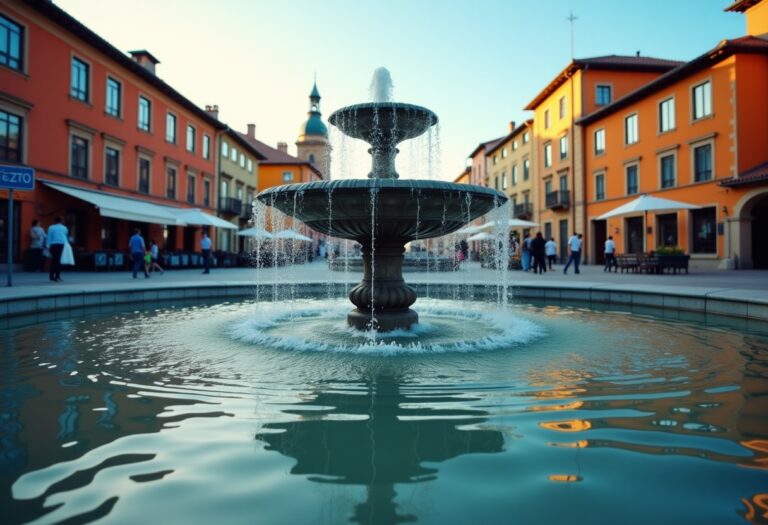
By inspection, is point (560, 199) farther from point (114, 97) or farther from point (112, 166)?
point (114, 97)

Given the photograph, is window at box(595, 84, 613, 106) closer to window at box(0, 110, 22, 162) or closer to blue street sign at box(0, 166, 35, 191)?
blue street sign at box(0, 166, 35, 191)

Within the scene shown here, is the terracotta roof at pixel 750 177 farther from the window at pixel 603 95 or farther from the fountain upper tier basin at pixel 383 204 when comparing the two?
the fountain upper tier basin at pixel 383 204

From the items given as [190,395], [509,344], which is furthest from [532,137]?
[190,395]

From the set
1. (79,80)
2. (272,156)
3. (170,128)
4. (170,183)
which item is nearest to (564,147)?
(170,128)

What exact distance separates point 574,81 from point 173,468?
1281 inches

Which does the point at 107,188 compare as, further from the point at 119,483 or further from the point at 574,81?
the point at 574,81

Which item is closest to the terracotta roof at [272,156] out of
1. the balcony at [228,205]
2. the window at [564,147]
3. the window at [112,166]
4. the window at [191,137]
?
the balcony at [228,205]

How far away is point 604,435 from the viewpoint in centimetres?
228

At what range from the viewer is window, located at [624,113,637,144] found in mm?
24844

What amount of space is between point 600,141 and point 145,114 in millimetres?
26771

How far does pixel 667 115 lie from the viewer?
22.5 metres

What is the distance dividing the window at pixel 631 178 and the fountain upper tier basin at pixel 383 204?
23961 millimetres

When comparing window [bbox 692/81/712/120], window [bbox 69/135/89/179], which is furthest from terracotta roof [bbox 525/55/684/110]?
window [bbox 69/135/89/179]

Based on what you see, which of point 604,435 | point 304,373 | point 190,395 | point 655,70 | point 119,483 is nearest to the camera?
point 119,483
